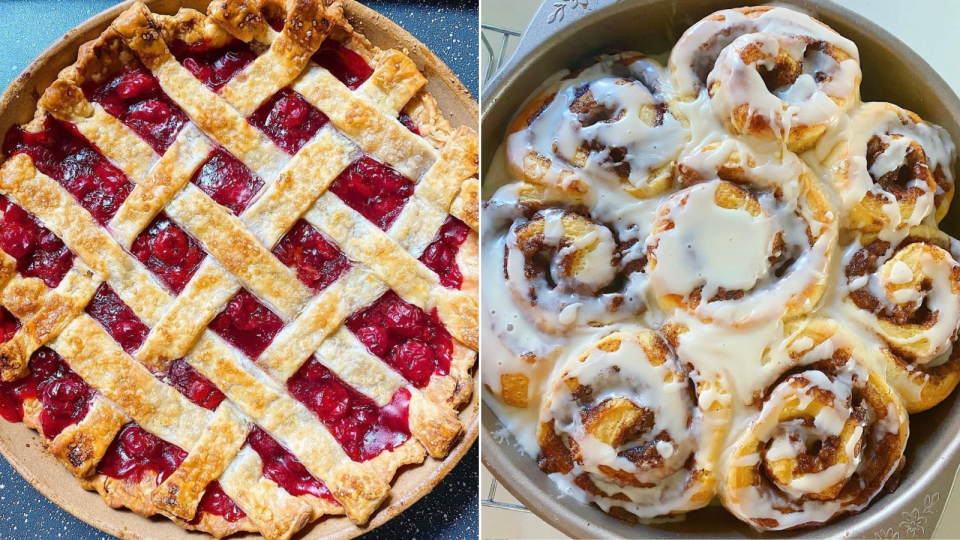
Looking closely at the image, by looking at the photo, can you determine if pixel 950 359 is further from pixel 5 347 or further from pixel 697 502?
pixel 5 347

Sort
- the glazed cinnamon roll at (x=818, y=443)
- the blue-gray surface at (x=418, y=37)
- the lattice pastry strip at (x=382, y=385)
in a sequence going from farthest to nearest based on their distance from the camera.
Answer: the blue-gray surface at (x=418, y=37) < the lattice pastry strip at (x=382, y=385) < the glazed cinnamon roll at (x=818, y=443)

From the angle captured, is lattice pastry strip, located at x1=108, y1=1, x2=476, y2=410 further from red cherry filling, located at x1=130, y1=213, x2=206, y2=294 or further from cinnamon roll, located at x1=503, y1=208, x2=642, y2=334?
red cherry filling, located at x1=130, y1=213, x2=206, y2=294

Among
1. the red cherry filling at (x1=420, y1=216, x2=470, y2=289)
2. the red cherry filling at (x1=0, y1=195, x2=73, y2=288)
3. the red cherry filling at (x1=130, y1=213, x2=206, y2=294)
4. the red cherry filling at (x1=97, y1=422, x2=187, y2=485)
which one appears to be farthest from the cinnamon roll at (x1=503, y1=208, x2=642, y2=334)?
the red cherry filling at (x1=0, y1=195, x2=73, y2=288)

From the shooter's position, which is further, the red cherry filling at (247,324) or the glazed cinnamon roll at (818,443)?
the red cherry filling at (247,324)

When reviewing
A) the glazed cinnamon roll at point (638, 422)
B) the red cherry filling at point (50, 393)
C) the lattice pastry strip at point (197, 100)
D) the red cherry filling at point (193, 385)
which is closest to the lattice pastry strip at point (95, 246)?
the red cherry filling at point (193, 385)

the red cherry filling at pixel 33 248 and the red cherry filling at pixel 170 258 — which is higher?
the red cherry filling at pixel 33 248

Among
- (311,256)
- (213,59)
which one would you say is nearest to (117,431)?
(311,256)

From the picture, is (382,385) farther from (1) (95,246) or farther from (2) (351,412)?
(1) (95,246)

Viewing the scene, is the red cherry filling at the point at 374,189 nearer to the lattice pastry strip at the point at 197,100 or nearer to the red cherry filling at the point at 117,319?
the lattice pastry strip at the point at 197,100
